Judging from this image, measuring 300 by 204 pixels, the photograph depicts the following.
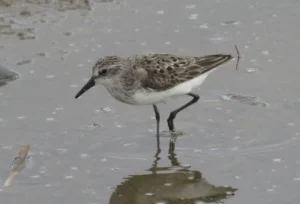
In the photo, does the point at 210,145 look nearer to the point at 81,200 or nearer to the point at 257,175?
the point at 257,175

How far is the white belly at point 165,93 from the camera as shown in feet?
27.5

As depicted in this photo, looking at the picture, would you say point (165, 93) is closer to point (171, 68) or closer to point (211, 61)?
point (171, 68)

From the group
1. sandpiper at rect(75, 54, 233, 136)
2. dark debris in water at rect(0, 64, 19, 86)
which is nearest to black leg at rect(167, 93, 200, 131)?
sandpiper at rect(75, 54, 233, 136)

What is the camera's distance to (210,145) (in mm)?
8398

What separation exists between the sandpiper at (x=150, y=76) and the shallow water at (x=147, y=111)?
1.48 ft

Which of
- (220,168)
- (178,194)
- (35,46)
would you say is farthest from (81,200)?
(35,46)

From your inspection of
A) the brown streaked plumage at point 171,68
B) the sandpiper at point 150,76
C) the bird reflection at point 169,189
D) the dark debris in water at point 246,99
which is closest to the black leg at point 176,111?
the sandpiper at point 150,76

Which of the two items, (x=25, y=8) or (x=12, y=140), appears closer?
(x=12, y=140)

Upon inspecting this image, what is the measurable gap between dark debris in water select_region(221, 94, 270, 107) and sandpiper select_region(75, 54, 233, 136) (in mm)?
651

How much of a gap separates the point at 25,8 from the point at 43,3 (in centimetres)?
29

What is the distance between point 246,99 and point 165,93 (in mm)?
1195

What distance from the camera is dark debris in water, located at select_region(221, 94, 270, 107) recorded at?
916cm

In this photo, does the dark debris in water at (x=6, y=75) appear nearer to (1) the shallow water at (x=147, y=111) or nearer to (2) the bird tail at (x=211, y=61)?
(1) the shallow water at (x=147, y=111)

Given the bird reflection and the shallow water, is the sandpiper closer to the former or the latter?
the shallow water
